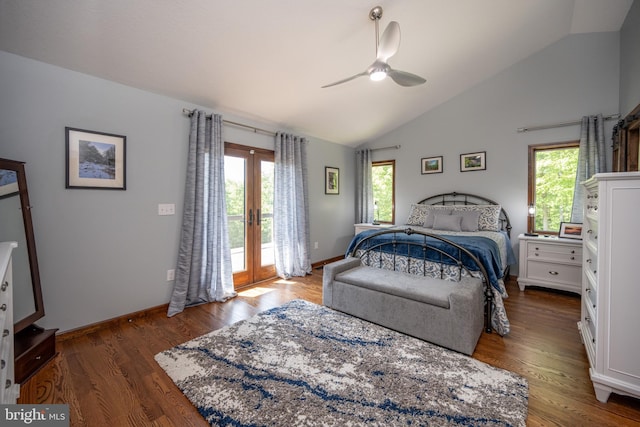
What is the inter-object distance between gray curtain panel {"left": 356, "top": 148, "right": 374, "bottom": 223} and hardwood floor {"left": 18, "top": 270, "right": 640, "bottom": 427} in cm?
287

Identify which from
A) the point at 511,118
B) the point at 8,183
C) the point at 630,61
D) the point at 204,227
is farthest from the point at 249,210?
the point at 630,61

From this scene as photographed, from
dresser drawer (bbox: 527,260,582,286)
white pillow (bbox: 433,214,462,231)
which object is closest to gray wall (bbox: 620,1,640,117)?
dresser drawer (bbox: 527,260,582,286)

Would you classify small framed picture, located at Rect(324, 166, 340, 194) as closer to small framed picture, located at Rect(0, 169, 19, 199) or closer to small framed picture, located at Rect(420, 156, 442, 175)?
small framed picture, located at Rect(420, 156, 442, 175)

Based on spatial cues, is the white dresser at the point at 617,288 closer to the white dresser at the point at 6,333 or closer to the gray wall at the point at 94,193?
the white dresser at the point at 6,333

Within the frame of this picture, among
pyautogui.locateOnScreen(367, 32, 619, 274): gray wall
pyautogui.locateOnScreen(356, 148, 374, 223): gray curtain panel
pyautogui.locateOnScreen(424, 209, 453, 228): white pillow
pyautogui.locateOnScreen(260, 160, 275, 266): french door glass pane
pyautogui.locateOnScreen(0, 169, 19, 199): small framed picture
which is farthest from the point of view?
pyautogui.locateOnScreen(356, 148, 374, 223): gray curtain panel

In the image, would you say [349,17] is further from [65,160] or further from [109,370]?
[109,370]

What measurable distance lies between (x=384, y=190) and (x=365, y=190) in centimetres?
39

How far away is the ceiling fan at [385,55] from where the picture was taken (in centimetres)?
208

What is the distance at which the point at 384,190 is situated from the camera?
18.1 ft

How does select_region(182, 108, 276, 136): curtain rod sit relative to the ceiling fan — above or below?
below

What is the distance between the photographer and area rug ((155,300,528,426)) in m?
1.52

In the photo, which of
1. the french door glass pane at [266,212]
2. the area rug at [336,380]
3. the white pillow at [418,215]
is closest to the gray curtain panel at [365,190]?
the white pillow at [418,215]

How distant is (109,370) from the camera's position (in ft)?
6.44

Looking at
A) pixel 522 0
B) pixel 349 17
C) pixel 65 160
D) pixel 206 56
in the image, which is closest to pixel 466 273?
pixel 349 17
